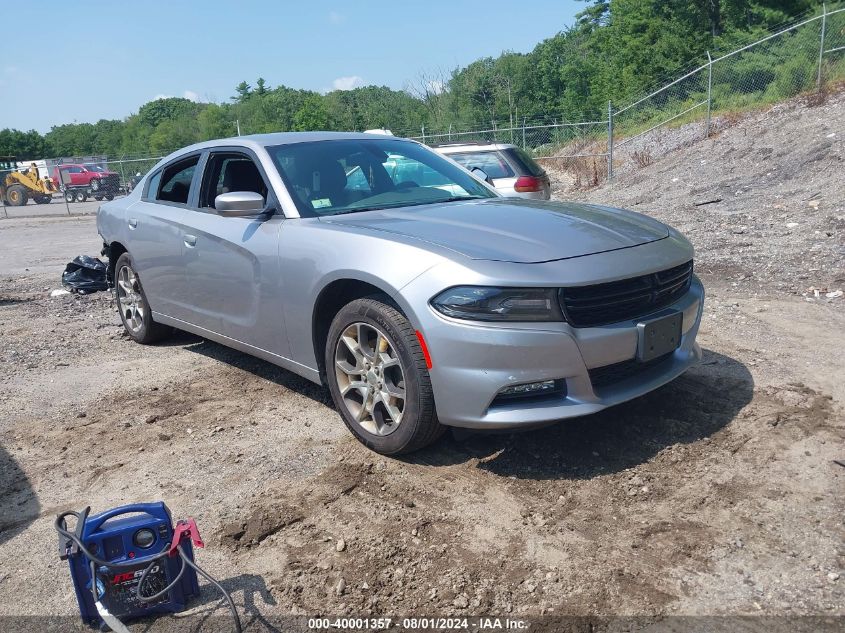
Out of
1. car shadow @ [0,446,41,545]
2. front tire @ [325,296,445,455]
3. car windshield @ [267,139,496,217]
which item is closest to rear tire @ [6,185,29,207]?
car windshield @ [267,139,496,217]

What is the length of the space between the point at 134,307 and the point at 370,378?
11.0ft

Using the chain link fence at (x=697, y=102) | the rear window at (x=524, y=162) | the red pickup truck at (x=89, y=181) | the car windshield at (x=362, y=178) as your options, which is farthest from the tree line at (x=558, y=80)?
the car windshield at (x=362, y=178)

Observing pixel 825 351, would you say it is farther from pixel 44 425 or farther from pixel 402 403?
pixel 44 425

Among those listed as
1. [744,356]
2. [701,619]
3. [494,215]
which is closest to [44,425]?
[494,215]

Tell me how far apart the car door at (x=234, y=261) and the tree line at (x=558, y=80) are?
18.3 meters

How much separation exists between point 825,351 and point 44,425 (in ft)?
17.2

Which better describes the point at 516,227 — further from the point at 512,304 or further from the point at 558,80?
→ the point at 558,80

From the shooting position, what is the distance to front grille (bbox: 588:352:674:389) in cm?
346

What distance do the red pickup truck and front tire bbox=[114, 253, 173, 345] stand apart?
2896 cm

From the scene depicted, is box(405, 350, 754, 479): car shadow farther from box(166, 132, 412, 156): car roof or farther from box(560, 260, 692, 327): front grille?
box(166, 132, 412, 156): car roof

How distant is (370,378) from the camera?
12.4ft

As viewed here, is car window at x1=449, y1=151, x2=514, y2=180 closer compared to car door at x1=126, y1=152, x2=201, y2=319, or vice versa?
car door at x1=126, y1=152, x2=201, y2=319

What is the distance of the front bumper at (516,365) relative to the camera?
324 cm

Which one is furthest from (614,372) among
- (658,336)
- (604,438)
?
(604,438)
